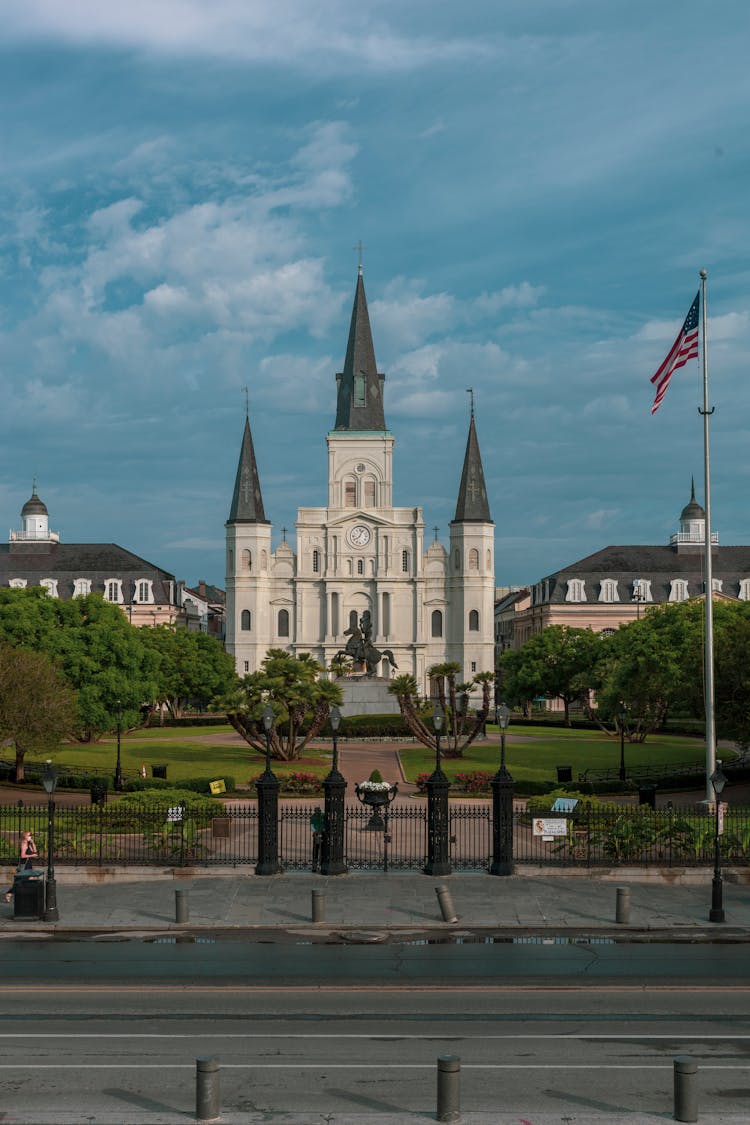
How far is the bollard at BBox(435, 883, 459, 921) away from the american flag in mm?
20348

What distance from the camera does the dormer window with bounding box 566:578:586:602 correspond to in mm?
128125

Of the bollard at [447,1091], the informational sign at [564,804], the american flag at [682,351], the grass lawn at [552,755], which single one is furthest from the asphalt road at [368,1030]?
the grass lawn at [552,755]

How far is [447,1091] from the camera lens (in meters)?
12.5

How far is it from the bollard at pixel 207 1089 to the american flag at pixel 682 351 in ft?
102

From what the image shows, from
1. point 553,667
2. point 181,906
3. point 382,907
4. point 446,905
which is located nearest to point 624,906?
point 446,905

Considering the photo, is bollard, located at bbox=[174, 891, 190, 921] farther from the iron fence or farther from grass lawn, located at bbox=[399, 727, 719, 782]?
grass lawn, located at bbox=[399, 727, 719, 782]

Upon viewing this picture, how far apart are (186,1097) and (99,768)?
41.6 metres

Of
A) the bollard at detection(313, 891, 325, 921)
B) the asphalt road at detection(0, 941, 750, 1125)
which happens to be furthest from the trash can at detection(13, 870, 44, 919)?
the bollard at detection(313, 891, 325, 921)

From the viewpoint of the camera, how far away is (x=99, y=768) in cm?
5388

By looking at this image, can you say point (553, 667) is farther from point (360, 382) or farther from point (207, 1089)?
point (207, 1089)

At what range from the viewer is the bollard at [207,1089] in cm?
1243

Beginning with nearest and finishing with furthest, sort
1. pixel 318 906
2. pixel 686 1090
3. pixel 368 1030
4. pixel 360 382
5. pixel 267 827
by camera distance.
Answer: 1. pixel 686 1090
2. pixel 368 1030
3. pixel 318 906
4. pixel 267 827
5. pixel 360 382

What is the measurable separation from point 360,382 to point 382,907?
353 ft

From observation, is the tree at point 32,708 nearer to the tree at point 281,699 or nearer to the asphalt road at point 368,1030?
the tree at point 281,699
